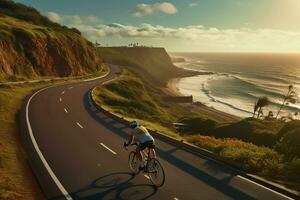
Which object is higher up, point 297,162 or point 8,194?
point 297,162

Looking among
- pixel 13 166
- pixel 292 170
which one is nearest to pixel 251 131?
pixel 292 170

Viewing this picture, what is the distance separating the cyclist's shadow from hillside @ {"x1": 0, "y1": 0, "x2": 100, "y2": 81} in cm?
3449

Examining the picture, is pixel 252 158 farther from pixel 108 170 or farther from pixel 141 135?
pixel 108 170

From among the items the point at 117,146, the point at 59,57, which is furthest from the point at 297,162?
the point at 59,57

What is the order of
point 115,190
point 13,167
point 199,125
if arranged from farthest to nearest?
point 199,125 → point 13,167 → point 115,190

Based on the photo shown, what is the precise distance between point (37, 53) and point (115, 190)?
49.6 m

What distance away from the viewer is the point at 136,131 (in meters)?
13.4

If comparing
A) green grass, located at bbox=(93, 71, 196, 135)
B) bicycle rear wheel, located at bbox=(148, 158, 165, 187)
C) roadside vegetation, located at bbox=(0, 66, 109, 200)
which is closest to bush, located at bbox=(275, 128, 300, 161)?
bicycle rear wheel, located at bbox=(148, 158, 165, 187)

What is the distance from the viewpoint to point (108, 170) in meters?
14.6

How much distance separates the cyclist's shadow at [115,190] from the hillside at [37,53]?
34491mm

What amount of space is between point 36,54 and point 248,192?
50.9 m

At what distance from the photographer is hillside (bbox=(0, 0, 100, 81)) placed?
164ft

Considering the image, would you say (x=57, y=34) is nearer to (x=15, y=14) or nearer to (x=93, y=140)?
(x=15, y=14)

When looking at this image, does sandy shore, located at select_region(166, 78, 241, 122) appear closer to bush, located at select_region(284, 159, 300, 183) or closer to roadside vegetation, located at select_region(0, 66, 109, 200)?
roadside vegetation, located at select_region(0, 66, 109, 200)
